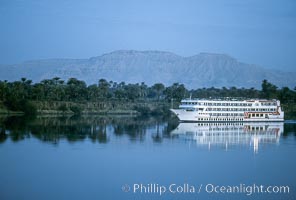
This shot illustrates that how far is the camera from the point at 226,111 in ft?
237

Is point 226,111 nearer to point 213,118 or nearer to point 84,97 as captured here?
point 213,118

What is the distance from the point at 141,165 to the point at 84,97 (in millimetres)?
72736

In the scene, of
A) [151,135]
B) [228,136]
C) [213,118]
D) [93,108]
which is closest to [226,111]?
[213,118]

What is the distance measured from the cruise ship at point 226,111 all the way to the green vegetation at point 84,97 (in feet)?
78.1

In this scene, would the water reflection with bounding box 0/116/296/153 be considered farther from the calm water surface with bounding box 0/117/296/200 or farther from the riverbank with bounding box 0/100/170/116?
the riverbank with bounding box 0/100/170/116

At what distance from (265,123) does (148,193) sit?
4984cm

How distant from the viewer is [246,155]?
125 feet

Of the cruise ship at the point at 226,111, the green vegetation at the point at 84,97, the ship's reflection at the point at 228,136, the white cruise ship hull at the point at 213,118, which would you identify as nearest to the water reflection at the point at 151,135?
the ship's reflection at the point at 228,136

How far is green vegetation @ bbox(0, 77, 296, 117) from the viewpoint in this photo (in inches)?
3270

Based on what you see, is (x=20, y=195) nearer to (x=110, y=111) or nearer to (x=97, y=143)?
(x=97, y=143)

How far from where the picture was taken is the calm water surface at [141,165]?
2536 centimetres

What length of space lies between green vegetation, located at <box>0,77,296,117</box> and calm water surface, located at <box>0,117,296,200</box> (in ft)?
101

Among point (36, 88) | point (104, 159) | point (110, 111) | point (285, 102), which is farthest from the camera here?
point (285, 102)

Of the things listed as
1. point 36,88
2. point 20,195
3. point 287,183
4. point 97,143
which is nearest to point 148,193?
point 20,195
